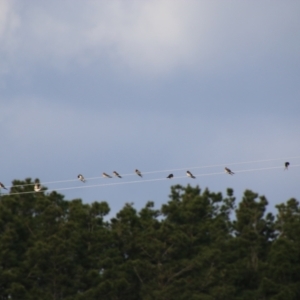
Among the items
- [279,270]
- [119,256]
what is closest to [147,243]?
[119,256]

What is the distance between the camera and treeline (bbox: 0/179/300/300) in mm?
55938

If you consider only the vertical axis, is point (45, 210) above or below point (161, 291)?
above

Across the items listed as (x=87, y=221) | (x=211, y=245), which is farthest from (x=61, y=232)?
(x=211, y=245)

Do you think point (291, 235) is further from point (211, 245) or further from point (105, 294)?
point (105, 294)

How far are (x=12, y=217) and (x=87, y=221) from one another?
289 cm

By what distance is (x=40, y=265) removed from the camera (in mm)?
56938

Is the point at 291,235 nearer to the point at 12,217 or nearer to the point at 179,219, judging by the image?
the point at 179,219

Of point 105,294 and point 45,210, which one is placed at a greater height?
point 45,210

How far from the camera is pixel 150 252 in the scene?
188 ft

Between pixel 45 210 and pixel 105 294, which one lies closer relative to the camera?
pixel 105 294

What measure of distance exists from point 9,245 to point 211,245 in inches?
298

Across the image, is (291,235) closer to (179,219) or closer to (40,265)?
(179,219)

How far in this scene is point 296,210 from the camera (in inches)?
2341

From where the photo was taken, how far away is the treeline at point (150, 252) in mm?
55938
